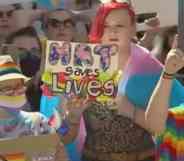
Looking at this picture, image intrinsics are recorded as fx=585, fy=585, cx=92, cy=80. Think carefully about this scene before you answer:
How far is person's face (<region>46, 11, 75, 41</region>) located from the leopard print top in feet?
4.15

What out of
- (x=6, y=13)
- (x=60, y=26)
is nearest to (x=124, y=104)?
(x=60, y=26)

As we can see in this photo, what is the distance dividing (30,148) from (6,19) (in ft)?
6.17

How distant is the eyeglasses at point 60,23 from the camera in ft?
12.0

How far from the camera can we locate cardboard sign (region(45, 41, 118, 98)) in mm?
2387

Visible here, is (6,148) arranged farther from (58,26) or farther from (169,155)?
(58,26)

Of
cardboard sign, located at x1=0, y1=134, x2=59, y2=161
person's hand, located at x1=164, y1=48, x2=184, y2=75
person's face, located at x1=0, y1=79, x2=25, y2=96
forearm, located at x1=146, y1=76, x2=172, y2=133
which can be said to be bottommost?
cardboard sign, located at x1=0, y1=134, x2=59, y2=161

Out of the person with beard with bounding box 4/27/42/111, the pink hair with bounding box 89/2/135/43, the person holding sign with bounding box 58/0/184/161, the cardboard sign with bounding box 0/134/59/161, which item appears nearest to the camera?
the cardboard sign with bounding box 0/134/59/161

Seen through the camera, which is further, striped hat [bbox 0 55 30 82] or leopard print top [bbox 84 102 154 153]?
leopard print top [bbox 84 102 154 153]

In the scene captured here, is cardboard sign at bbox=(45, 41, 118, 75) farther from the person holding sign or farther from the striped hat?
the striped hat

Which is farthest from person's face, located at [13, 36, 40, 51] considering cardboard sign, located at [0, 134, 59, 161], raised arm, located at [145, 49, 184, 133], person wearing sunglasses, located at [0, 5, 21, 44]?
cardboard sign, located at [0, 134, 59, 161]

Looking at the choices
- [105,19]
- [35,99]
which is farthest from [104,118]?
[35,99]

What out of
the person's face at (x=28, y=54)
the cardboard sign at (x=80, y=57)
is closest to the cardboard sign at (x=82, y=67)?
the cardboard sign at (x=80, y=57)

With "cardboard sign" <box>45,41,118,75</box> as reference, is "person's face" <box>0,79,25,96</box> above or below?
below

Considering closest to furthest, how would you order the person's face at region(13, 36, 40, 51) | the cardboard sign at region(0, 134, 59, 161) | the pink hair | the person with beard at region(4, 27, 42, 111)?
the cardboard sign at region(0, 134, 59, 161), the pink hair, the person with beard at region(4, 27, 42, 111), the person's face at region(13, 36, 40, 51)
